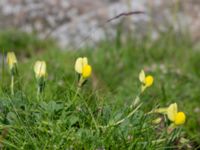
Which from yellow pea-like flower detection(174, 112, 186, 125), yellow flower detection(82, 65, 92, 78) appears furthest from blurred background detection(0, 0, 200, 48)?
yellow pea-like flower detection(174, 112, 186, 125)

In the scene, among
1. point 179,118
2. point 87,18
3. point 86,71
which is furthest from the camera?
point 87,18

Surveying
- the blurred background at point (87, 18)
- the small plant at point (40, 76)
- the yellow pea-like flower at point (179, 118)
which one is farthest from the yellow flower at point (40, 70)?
the blurred background at point (87, 18)

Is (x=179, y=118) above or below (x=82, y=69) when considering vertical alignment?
below

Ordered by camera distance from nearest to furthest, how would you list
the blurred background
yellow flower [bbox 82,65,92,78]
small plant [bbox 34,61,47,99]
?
1. yellow flower [bbox 82,65,92,78]
2. small plant [bbox 34,61,47,99]
3. the blurred background

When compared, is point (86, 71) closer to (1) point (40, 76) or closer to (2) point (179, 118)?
(1) point (40, 76)

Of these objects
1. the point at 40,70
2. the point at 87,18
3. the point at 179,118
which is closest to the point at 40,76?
the point at 40,70

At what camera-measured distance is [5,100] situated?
2.98 metres

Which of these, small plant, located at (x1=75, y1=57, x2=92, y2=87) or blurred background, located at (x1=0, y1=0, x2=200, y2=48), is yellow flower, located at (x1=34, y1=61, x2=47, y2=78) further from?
blurred background, located at (x1=0, y1=0, x2=200, y2=48)

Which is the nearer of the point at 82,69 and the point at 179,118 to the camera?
the point at 179,118

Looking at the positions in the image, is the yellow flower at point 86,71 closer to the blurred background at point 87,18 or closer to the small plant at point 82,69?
the small plant at point 82,69

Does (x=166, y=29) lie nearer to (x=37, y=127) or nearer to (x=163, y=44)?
(x=163, y=44)

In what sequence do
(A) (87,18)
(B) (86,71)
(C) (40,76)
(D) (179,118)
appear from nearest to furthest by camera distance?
(D) (179,118)
(B) (86,71)
(C) (40,76)
(A) (87,18)

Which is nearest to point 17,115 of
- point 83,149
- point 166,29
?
point 83,149

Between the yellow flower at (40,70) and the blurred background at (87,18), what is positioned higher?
the yellow flower at (40,70)
